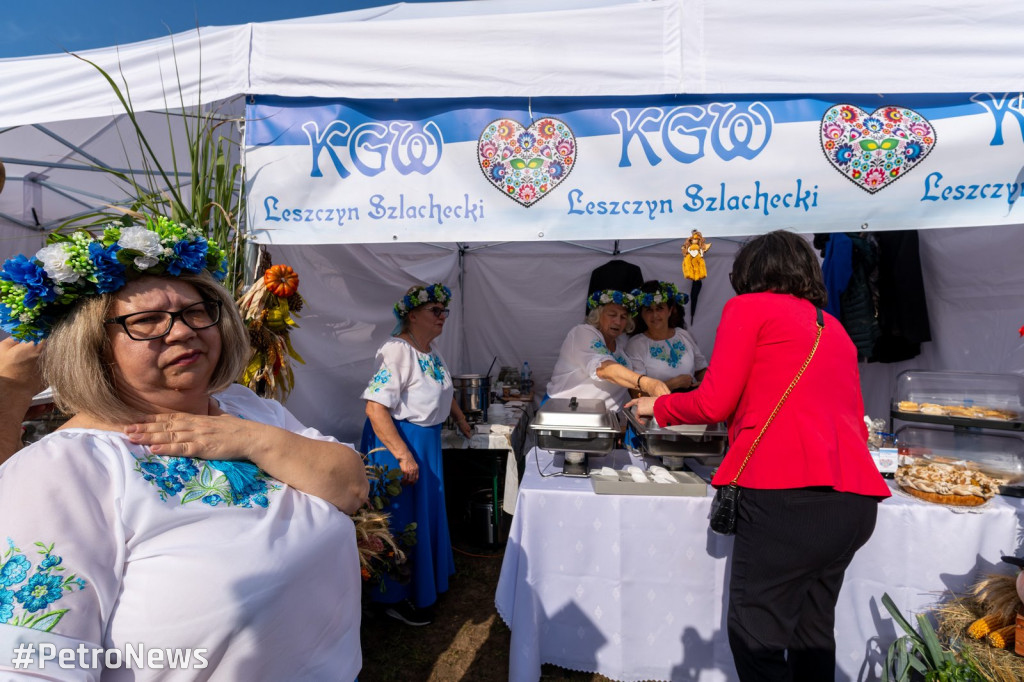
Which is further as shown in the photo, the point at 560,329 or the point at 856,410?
the point at 560,329

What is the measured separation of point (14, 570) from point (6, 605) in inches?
1.8

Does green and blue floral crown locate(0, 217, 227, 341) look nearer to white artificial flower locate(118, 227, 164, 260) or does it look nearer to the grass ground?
white artificial flower locate(118, 227, 164, 260)

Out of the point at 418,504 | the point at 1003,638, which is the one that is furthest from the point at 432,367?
the point at 1003,638

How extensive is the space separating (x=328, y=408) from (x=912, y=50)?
3.57m

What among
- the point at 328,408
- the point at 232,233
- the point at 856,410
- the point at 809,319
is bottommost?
the point at 328,408

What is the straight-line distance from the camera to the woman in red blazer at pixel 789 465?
1.65m

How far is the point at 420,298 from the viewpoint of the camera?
2.99 meters

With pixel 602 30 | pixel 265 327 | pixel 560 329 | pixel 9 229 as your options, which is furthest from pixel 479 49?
pixel 9 229

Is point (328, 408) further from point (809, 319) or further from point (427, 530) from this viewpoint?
point (809, 319)

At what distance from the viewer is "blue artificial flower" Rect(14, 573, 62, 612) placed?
2.35 feet

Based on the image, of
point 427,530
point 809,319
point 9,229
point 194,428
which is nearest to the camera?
point 194,428

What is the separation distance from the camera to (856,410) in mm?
1751

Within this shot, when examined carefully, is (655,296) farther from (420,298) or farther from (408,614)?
(408,614)

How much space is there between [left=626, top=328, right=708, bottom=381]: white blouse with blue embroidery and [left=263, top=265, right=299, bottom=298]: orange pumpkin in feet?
8.06
